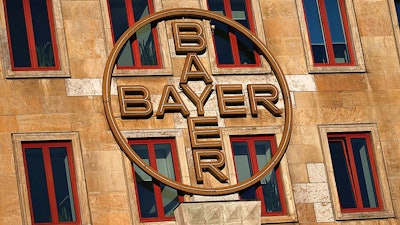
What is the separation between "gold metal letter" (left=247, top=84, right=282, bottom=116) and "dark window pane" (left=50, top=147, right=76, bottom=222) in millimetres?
6464

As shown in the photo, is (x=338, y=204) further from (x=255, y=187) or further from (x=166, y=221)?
(x=166, y=221)

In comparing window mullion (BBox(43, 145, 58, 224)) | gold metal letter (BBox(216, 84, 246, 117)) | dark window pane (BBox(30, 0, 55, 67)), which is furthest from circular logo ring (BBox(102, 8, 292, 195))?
window mullion (BBox(43, 145, 58, 224))

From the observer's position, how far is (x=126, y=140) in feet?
154

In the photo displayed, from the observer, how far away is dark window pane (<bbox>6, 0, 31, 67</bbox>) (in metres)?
47.2

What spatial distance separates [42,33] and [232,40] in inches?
253

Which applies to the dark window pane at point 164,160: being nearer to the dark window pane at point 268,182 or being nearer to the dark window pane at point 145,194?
the dark window pane at point 145,194

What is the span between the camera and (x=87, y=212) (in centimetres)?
4588

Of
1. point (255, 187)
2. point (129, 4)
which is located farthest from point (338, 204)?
point (129, 4)

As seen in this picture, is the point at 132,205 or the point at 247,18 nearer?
the point at 132,205

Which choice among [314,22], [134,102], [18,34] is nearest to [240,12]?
[314,22]

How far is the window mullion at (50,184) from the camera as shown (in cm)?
4578

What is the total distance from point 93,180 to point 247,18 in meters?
8.14

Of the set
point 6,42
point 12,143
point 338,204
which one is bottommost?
point 338,204

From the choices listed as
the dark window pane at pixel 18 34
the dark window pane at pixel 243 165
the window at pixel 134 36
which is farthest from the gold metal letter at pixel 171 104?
the dark window pane at pixel 18 34
